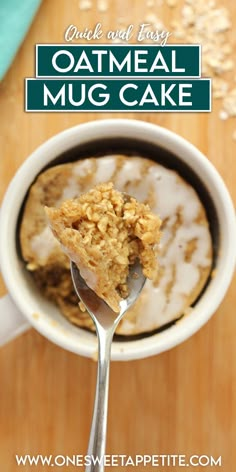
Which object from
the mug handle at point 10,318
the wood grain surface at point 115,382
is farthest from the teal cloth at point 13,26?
the mug handle at point 10,318

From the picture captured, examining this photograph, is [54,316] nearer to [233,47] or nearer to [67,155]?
[67,155]

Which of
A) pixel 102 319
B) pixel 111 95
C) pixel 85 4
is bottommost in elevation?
pixel 102 319

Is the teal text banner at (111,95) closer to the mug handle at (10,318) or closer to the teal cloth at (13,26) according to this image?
the teal cloth at (13,26)

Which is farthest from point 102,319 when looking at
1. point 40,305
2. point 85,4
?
point 85,4

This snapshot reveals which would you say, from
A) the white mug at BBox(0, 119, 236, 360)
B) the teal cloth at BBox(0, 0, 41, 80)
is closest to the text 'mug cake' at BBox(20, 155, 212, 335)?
the white mug at BBox(0, 119, 236, 360)

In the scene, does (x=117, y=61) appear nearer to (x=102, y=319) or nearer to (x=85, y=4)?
(x=85, y=4)

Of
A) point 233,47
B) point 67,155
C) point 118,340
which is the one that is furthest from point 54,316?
point 233,47

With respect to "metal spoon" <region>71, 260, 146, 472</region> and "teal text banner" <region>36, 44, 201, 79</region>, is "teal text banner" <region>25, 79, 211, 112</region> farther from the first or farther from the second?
"metal spoon" <region>71, 260, 146, 472</region>
